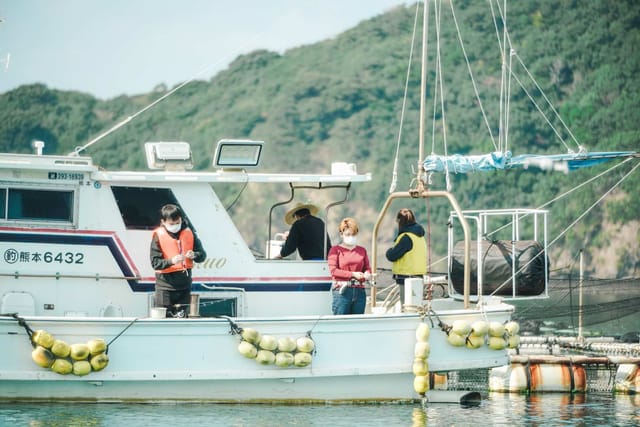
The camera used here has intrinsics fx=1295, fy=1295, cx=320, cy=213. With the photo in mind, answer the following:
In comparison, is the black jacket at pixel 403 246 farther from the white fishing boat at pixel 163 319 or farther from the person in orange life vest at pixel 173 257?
the person in orange life vest at pixel 173 257

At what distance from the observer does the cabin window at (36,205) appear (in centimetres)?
1545

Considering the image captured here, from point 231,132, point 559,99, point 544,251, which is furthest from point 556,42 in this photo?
point 544,251

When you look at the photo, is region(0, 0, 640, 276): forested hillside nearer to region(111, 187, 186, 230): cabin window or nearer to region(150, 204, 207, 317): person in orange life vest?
region(111, 187, 186, 230): cabin window

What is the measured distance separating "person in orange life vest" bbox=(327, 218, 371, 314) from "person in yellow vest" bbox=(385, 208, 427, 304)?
55cm

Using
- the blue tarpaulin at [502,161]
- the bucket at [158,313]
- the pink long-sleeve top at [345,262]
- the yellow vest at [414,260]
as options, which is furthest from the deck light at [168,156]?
the blue tarpaulin at [502,161]

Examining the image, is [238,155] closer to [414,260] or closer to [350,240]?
[350,240]

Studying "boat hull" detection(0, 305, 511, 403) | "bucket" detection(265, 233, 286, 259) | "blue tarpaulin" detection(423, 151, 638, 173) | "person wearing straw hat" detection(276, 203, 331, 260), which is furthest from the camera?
"blue tarpaulin" detection(423, 151, 638, 173)

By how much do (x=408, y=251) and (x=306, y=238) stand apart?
4.34ft

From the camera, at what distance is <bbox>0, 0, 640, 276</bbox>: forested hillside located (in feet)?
179

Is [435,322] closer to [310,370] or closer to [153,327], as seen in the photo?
[310,370]

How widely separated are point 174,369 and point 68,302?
5.17ft

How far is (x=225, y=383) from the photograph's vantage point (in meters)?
15.4

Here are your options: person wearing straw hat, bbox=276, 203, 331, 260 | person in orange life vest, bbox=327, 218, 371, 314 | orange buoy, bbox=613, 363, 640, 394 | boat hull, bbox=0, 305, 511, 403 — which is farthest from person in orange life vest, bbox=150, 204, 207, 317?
orange buoy, bbox=613, 363, 640, 394

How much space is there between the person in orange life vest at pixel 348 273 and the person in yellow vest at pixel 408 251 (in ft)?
1.81
